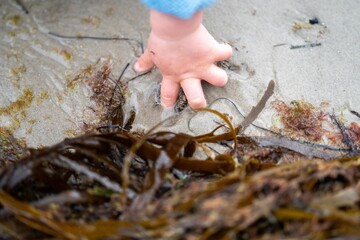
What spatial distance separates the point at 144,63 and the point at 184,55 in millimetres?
293

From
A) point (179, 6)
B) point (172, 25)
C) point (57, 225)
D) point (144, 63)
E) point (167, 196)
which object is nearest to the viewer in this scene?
point (57, 225)

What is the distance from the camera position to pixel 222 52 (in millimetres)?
2037

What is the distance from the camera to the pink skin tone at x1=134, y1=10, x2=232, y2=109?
1.82 m

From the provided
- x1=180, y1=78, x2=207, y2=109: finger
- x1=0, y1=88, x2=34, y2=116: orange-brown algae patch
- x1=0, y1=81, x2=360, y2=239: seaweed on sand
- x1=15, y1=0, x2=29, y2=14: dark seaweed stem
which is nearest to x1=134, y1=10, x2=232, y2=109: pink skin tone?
x1=180, y1=78, x2=207, y2=109: finger

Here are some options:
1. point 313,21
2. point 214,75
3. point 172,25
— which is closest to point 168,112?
point 214,75

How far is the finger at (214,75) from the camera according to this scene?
2.01 metres

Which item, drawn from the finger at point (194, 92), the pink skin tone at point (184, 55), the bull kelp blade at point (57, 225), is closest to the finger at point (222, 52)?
the pink skin tone at point (184, 55)

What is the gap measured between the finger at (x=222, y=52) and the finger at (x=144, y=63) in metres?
0.32

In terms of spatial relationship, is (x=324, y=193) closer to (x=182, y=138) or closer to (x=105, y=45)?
(x=182, y=138)

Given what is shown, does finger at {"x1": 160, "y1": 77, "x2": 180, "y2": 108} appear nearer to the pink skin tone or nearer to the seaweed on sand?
the pink skin tone

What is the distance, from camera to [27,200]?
1.43m

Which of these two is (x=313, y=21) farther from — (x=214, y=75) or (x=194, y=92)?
(x=194, y=92)

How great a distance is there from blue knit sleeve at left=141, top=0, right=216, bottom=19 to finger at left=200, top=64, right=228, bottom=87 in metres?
0.36

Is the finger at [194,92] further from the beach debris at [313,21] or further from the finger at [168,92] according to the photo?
the beach debris at [313,21]
